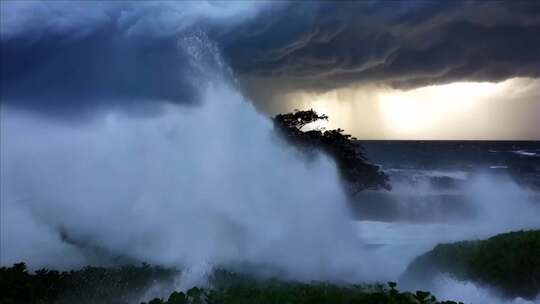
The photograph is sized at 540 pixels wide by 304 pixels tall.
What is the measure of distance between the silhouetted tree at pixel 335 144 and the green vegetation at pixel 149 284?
1561 centimetres

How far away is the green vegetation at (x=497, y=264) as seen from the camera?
1311cm

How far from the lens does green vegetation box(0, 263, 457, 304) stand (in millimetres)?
9484

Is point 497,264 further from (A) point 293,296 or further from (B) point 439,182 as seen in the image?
(B) point 439,182

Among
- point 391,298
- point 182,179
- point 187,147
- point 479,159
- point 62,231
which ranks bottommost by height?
point 391,298

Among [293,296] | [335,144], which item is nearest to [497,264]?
[293,296]

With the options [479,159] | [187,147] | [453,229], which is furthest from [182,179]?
[479,159]

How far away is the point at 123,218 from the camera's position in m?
18.6

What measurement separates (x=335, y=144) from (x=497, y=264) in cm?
1661

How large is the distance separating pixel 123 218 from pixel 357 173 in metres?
15.6

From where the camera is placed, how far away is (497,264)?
44.8ft

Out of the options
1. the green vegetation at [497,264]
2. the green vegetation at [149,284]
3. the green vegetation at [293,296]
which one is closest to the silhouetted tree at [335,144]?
the green vegetation at [497,264]

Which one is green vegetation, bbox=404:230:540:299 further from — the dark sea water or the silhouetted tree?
the dark sea water

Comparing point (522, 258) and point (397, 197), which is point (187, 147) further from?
point (397, 197)

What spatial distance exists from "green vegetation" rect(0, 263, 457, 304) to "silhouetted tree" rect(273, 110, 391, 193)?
15607 mm
